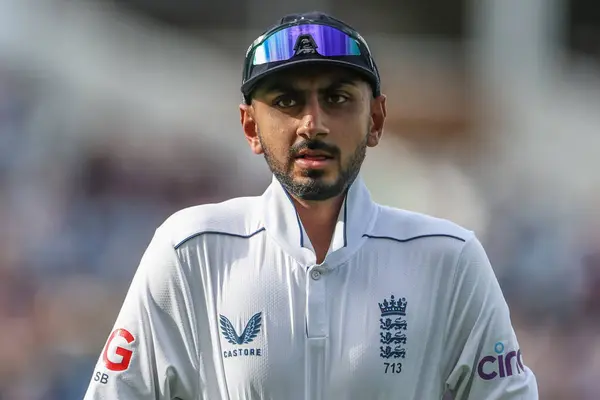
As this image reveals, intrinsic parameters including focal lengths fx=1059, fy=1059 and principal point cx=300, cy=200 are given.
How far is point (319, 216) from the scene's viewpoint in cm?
240

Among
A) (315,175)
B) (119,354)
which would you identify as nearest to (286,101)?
(315,175)

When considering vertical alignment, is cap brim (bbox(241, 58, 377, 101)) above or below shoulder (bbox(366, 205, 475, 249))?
above

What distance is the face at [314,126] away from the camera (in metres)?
2.25

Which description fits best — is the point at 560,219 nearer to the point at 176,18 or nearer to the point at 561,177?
the point at 561,177

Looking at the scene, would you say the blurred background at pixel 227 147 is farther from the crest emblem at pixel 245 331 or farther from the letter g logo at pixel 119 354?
the crest emblem at pixel 245 331

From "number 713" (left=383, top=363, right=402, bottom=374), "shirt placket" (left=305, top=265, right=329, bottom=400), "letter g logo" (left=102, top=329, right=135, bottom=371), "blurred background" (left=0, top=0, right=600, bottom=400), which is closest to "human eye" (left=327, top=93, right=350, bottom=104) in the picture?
"shirt placket" (left=305, top=265, right=329, bottom=400)

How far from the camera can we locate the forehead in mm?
2256

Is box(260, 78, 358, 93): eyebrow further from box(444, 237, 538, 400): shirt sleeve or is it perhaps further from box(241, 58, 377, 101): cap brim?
box(444, 237, 538, 400): shirt sleeve

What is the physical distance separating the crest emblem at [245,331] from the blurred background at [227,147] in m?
4.89

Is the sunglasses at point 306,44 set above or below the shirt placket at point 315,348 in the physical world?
above

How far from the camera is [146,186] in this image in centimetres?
782

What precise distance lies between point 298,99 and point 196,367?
0.62 m

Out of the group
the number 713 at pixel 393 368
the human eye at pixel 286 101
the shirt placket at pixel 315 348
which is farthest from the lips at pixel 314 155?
the number 713 at pixel 393 368

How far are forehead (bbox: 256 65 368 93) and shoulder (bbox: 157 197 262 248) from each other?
304mm
